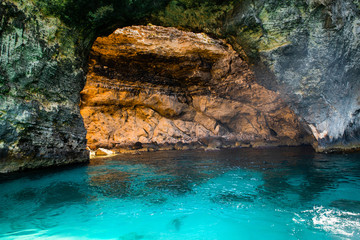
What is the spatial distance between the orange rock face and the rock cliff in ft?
18.9

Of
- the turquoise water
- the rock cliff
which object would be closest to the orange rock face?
the rock cliff

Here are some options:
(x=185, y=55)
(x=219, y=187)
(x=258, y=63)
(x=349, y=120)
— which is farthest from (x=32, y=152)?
(x=349, y=120)

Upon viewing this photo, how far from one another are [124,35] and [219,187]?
487 inches

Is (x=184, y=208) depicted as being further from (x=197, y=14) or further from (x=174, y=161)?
(x=197, y=14)

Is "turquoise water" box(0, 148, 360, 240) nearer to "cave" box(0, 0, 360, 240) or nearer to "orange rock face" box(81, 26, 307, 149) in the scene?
"cave" box(0, 0, 360, 240)

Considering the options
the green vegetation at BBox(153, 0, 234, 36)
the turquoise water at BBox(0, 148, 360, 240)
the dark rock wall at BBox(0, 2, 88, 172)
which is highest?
the green vegetation at BBox(153, 0, 234, 36)

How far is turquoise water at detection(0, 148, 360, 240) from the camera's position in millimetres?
2605

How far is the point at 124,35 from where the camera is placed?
13.5 meters

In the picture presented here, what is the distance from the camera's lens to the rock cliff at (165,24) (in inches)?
233

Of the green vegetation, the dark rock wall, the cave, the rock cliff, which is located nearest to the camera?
the cave

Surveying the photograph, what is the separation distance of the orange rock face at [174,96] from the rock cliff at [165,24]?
5.77 m

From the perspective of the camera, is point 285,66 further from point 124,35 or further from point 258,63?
point 124,35

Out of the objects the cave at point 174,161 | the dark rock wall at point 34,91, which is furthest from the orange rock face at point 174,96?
the dark rock wall at point 34,91

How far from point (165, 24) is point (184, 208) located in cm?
781
